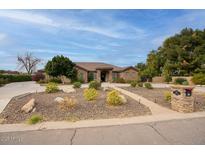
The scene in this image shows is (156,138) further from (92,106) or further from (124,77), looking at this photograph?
(124,77)

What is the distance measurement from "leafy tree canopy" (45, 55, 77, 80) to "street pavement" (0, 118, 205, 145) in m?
22.5

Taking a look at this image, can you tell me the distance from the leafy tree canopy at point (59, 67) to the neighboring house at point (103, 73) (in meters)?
4.36

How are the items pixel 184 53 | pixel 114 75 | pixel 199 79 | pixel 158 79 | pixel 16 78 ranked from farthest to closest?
pixel 16 78 → pixel 114 75 → pixel 158 79 → pixel 184 53 → pixel 199 79

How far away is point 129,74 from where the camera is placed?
35656 millimetres

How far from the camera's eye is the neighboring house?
3338 cm

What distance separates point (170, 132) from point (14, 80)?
35776mm

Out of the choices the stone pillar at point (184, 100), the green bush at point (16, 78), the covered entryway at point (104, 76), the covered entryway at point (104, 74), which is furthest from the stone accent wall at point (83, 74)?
the stone pillar at point (184, 100)

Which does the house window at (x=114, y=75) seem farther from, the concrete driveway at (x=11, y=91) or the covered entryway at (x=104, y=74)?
the concrete driveway at (x=11, y=91)

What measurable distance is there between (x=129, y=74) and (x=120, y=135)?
30821 millimetres

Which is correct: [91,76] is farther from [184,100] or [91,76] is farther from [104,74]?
[184,100]

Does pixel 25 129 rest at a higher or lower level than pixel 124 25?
lower

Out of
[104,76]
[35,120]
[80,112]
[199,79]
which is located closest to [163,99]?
[80,112]

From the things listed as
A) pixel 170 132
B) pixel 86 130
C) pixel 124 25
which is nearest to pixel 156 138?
pixel 170 132
